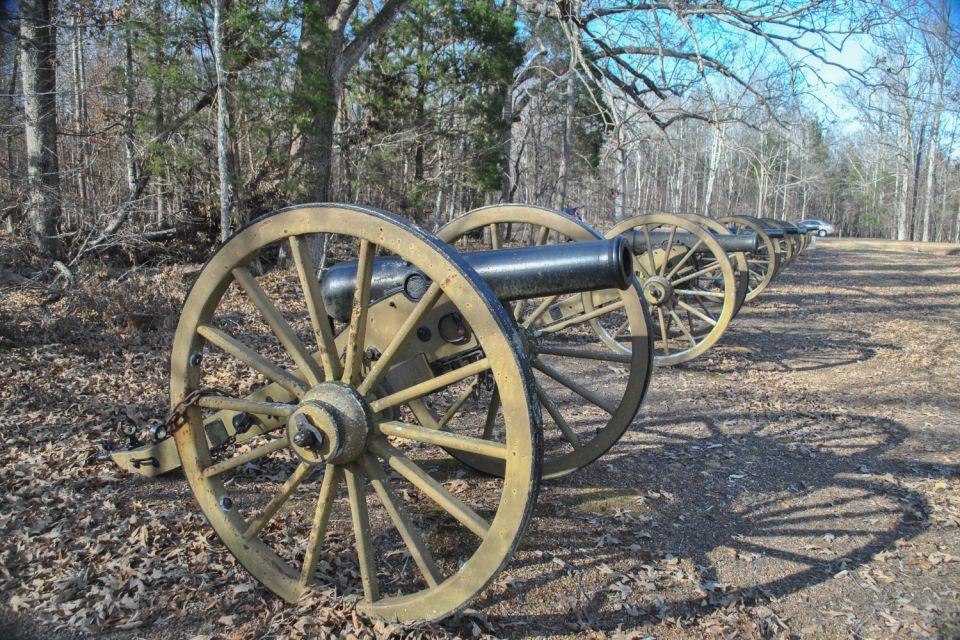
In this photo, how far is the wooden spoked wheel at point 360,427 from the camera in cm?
215

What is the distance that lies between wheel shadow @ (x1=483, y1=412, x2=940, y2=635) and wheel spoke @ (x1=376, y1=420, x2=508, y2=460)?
92 cm

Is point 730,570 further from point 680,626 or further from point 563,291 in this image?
point 563,291

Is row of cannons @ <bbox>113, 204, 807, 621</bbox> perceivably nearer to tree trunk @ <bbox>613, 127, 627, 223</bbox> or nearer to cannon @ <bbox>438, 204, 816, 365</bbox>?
cannon @ <bbox>438, 204, 816, 365</bbox>

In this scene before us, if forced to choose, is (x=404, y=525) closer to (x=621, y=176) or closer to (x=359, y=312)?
(x=359, y=312)

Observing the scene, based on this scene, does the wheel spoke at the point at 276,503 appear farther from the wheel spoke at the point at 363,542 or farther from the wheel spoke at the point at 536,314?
the wheel spoke at the point at 536,314

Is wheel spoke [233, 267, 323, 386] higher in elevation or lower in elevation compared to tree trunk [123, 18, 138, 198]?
lower

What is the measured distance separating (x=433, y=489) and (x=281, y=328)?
938mm

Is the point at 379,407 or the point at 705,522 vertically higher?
the point at 379,407

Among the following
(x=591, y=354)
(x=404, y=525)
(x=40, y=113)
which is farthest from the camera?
(x=40, y=113)

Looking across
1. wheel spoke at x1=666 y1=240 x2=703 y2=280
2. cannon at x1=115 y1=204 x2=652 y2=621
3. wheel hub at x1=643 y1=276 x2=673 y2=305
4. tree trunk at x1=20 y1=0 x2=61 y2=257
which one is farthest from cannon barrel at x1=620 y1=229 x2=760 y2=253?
tree trunk at x1=20 y1=0 x2=61 y2=257

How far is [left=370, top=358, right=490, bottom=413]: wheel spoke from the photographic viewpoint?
2227 mm

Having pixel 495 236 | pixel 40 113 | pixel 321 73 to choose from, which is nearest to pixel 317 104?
pixel 321 73

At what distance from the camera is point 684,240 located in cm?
769

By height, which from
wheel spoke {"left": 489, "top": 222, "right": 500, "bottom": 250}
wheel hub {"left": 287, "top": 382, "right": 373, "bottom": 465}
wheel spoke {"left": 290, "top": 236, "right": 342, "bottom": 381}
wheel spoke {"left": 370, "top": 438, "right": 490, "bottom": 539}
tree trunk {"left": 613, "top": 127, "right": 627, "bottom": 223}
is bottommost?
wheel spoke {"left": 370, "top": 438, "right": 490, "bottom": 539}
